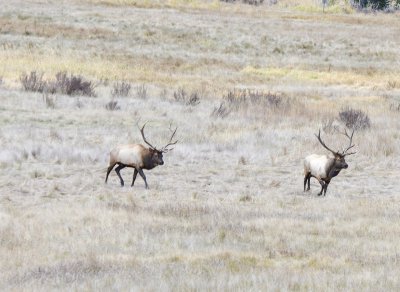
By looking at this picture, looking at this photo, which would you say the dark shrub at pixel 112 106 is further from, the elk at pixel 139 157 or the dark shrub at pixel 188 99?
the elk at pixel 139 157

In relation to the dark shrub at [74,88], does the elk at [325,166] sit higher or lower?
higher

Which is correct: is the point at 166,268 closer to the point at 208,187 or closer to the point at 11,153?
the point at 208,187

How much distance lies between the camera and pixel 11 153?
15.5 metres

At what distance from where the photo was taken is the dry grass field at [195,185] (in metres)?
7.81

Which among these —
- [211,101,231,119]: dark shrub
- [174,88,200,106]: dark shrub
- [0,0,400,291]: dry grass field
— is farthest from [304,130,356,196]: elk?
[174,88,200,106]: dark shrub

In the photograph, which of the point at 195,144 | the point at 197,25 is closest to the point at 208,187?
the point at 195,144

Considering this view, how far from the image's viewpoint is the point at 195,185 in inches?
566

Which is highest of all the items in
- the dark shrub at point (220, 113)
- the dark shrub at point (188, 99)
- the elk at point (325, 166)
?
the elk at point (325, 166)

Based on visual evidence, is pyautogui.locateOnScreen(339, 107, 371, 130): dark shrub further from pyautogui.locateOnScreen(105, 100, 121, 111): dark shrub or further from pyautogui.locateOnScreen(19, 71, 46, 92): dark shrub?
pyautogui.locateOnScreen(19, 71, 46, 92): dark shrub

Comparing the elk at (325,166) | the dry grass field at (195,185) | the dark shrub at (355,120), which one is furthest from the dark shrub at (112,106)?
the elk at (325,166)

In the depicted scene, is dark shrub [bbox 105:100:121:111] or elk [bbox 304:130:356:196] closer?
elk [bbox 304:130:356:196]

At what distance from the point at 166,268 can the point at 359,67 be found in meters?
39.2

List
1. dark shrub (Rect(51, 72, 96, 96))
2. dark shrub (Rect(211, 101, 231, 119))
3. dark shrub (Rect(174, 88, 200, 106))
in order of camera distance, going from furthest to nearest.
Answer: dark shrub (Rect(51, 72, 96, 96)), dark shrub (Rect(174, 88, 200, 106)), dark shrub (Rect(211, 101, 231, 119))

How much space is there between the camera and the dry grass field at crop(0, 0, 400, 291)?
7.81 meters
